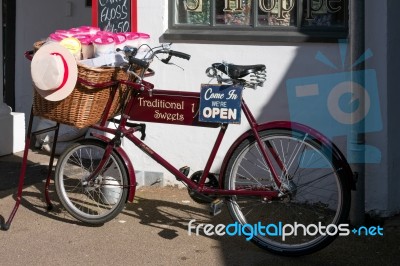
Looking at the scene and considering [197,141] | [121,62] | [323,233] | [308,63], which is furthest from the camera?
[197,141]

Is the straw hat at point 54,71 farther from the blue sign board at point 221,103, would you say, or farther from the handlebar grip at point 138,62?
the blue sign board at point 221,103

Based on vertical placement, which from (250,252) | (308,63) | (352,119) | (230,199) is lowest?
(250,252)

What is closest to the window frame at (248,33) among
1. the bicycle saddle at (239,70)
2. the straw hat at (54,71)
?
the bicycle saddle at (239,70)

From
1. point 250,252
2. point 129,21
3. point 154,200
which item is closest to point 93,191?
point 154,200

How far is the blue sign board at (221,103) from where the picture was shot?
5.28 meters

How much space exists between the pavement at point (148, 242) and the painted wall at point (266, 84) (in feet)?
1.33

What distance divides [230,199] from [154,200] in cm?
141

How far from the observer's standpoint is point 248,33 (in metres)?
6.58

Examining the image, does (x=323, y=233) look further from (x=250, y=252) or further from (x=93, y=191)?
(x=93, y=191)

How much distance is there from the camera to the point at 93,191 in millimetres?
5898

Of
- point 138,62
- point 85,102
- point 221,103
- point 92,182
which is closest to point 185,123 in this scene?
point 221,103

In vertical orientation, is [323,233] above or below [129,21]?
below

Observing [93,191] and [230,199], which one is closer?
[230,199]

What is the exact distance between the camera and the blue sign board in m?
5.28
